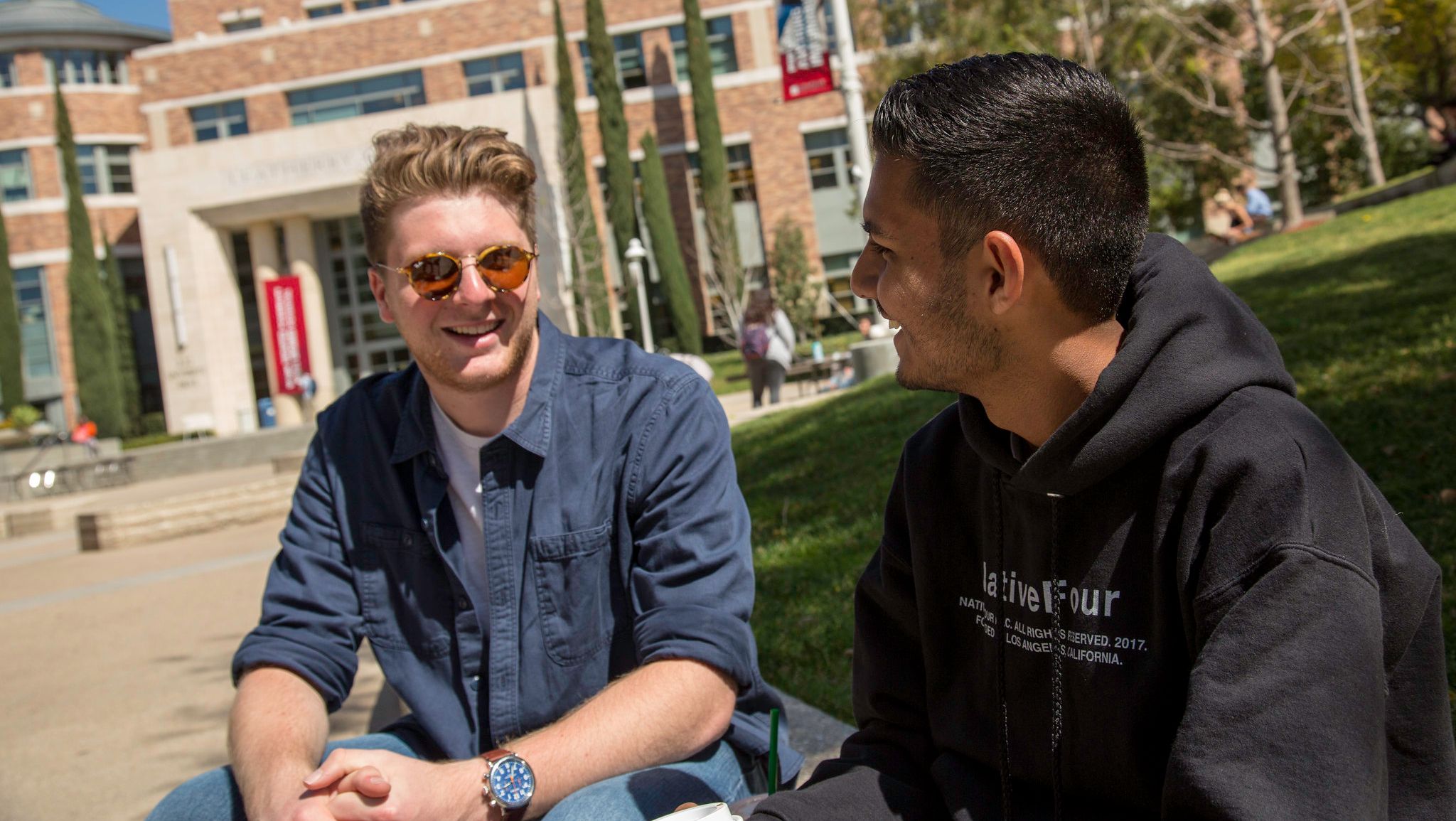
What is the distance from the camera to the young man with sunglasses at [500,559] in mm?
2172

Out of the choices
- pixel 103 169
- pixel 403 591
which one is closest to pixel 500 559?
pixel 403 591

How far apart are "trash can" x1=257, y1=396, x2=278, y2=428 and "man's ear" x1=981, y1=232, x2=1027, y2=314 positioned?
40.4 m

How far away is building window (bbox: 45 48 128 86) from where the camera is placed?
45.5 m

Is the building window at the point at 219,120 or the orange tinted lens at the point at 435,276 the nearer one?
the orange tinted lens at the point at 435,276

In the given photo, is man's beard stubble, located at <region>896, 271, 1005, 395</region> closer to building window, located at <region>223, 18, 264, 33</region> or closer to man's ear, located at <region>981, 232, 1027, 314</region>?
man's ear, located at <region>981, 232, 1027, 314</region>

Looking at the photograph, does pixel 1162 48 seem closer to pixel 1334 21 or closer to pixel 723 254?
pixel 1334 21

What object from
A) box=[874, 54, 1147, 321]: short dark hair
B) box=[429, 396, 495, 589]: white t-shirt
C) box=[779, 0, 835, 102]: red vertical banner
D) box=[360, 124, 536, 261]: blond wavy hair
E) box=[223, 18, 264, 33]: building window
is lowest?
box=[429, 396, 495, 589]: white t-shirt

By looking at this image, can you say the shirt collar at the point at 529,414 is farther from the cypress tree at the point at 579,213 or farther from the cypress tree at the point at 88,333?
the cypress tree at the point at 88,333

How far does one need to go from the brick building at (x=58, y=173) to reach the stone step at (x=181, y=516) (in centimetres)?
3317

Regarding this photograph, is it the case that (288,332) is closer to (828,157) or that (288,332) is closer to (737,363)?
(737,363)

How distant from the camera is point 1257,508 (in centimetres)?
129

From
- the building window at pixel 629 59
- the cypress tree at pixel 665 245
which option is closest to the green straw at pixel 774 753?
the cypress tree at pixel 665 245

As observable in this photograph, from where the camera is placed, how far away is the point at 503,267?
2627mm

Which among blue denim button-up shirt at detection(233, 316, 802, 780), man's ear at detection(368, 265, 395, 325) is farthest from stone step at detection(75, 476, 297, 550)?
blue denim button-up shirt at detection(233, 316, 802, 780)
